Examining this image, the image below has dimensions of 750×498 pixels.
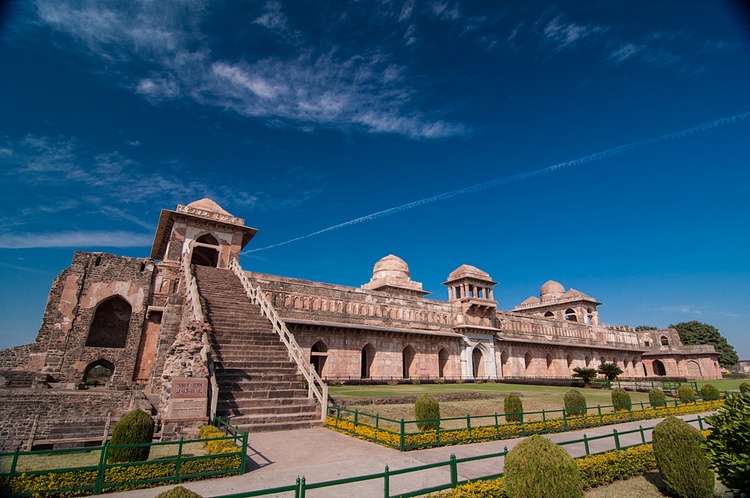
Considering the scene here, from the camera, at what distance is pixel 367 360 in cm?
3022

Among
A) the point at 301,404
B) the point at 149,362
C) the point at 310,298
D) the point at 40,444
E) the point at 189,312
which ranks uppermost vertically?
the point at 310,298

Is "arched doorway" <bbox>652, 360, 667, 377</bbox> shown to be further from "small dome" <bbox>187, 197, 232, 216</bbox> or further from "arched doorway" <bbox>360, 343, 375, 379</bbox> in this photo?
"small dome" <bbox>187, 197, 232, 216</bbox>

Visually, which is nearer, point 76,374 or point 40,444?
point 40,444

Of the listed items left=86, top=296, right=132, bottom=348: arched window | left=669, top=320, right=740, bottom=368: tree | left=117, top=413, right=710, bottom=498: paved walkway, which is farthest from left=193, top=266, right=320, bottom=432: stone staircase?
left=669, top=320, right=740, bottom=368: tree

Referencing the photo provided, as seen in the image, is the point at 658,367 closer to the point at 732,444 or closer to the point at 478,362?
the point at 478,362

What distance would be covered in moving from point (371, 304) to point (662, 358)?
48.2 meters

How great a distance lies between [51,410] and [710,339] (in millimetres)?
92743

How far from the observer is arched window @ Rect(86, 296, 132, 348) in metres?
26.7

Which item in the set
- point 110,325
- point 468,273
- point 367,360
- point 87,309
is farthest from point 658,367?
point 87,309

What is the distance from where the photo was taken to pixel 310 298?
92.1 feet

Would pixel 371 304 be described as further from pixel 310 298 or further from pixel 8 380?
pixel 8 380

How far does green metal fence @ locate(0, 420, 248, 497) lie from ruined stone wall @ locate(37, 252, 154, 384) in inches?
638

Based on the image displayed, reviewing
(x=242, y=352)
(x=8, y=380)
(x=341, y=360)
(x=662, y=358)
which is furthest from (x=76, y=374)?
(x=662, y=358)

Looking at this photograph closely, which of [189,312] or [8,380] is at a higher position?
[189,312]
